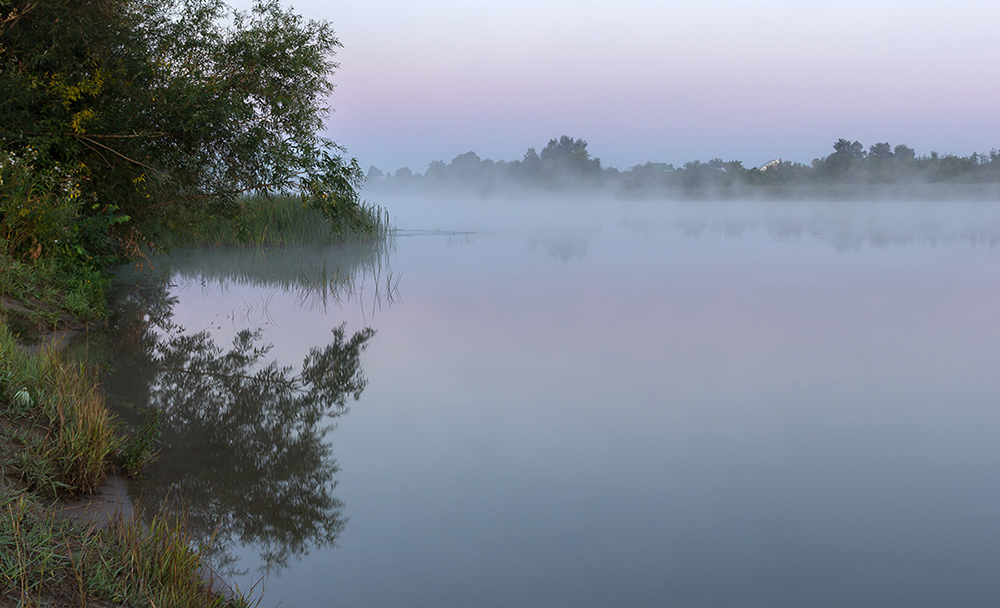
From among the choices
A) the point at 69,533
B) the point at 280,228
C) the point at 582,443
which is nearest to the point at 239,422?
the point at 582,443

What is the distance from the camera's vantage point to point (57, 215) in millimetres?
7945

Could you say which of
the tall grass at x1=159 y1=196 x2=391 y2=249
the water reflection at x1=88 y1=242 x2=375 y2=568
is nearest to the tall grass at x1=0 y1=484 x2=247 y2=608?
the water reflection at x1=88 y1=242 x2=375 y2=568

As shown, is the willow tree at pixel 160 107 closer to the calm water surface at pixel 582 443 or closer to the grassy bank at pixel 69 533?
the calm water surface at pixel 582 443

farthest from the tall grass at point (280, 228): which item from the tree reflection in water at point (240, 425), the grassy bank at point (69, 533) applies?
the grassy bank at point (69, 533)

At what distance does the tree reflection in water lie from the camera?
12.6 feet

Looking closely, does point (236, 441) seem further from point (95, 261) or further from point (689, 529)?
point (95, 261)

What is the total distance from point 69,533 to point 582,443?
10.2 ft

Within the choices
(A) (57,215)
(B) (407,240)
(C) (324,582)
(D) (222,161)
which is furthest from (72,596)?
(B) (407,240)

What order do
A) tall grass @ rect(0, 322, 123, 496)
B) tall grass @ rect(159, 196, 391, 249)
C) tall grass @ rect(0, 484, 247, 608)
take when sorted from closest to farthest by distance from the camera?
tall grass @ rect(0, 484, 247, 608)
tall grass @ rect(0, 322, 123, 496)
tall grass @ rect(159, 196, 391, 249)

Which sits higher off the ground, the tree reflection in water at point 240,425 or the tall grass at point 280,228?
the tall grass at point 280,228

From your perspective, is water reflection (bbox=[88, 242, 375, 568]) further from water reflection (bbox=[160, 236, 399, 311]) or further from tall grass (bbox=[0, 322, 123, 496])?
water reflection (bbox=[160, 236, 399, 311])

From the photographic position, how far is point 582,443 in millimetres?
5070

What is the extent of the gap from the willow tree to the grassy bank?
5.16 metres

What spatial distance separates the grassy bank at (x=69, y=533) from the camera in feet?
7.80
